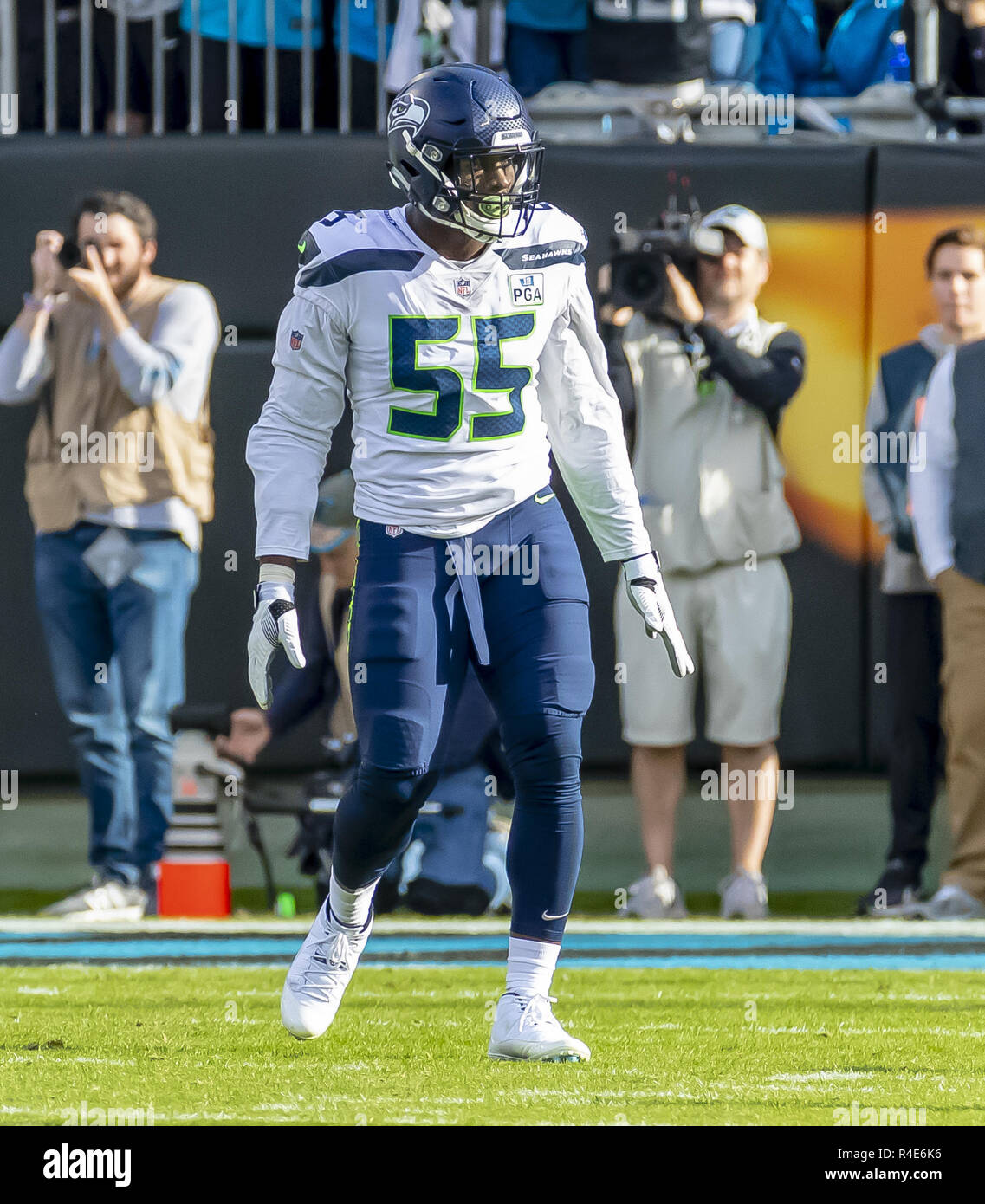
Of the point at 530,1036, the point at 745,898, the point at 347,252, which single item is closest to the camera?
the point at 530,1036

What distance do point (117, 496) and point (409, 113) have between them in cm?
297

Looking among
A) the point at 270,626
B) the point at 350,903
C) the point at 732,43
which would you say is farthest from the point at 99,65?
the point at 350,903

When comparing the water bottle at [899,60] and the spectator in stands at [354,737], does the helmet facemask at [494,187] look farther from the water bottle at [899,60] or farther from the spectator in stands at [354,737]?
the water bottle at [899,60]

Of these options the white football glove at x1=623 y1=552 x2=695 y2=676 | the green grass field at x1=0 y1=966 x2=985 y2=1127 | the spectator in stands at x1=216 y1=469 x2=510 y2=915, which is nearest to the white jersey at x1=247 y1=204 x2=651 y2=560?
the white football glove at x1=623 y1=552 x2=695 y2=676

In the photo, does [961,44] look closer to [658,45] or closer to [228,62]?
[658,45]

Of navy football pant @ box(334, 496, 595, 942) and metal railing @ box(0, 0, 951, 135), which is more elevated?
metal railing @ box(0, 0, 951, 135)

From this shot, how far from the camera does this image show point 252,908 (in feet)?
22.4

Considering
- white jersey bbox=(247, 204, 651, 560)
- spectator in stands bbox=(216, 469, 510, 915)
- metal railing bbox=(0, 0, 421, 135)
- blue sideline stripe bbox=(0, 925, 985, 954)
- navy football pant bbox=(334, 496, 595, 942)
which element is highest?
metal railing bbox=(0, 0, 421, 135)

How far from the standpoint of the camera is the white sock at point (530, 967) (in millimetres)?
3828

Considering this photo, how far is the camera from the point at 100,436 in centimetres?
670

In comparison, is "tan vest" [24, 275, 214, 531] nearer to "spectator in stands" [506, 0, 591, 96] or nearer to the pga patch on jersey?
"spectator in stands" [506, 0, 591, 96]

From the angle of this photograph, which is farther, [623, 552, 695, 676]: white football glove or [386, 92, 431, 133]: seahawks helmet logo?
[623, 552, 695, 676]: white football glove

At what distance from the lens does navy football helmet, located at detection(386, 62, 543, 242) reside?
3.80 meters

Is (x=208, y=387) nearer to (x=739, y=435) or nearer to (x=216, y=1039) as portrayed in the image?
(x=739, y=435)
